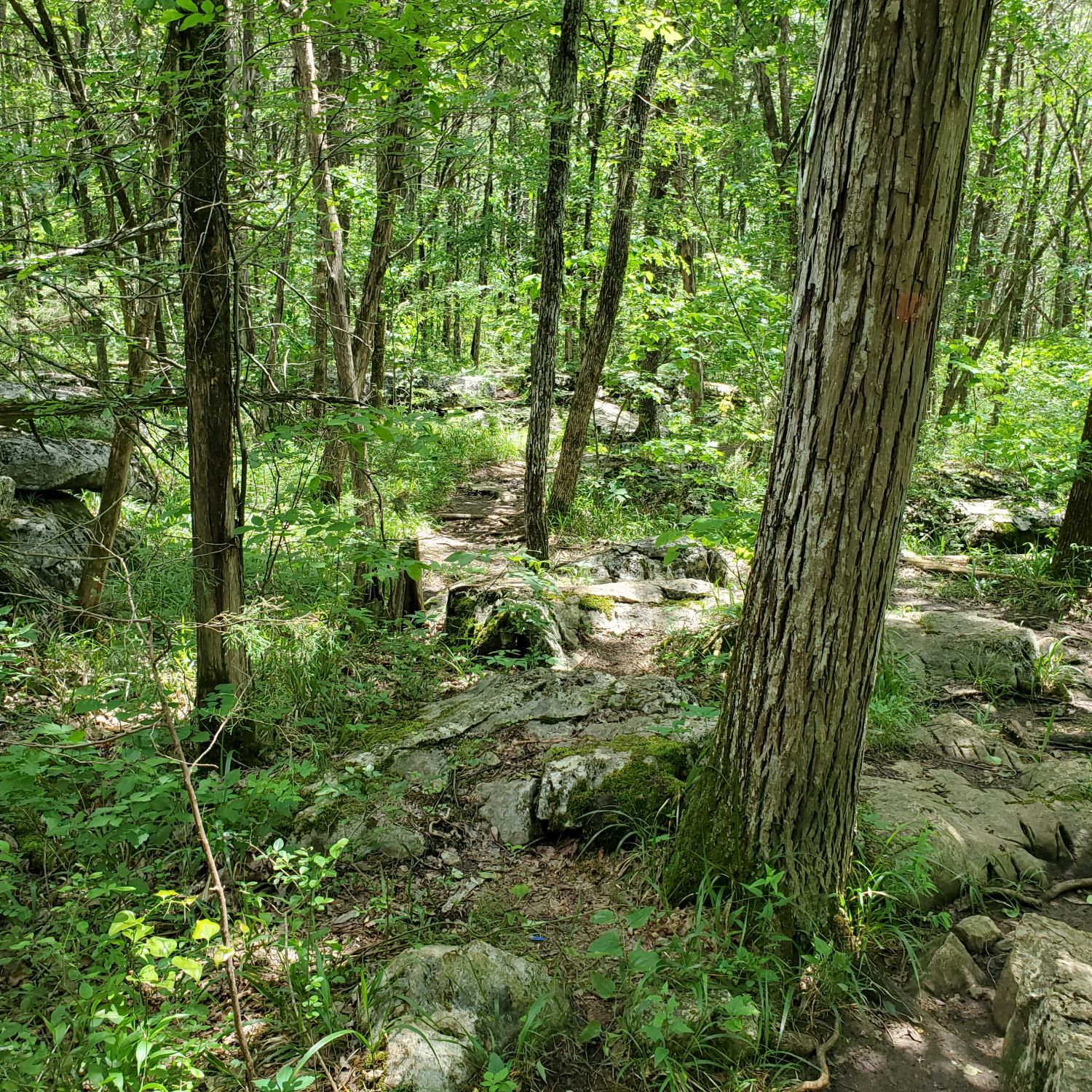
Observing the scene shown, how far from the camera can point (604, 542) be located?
9.20 metres

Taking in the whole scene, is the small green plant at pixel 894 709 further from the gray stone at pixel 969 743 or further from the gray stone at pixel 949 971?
the gray stone at pixel 949 971

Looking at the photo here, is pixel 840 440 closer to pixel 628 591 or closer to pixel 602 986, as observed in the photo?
pixel 602 986

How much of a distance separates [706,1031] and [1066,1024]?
1.02 m

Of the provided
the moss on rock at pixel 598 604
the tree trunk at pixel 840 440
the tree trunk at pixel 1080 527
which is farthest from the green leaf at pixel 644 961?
the tree trunk at pixel 1080 527

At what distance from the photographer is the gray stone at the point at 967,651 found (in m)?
4.94

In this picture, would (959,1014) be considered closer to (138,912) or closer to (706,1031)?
(706,1031)

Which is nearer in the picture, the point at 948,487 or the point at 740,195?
the point at 948,487

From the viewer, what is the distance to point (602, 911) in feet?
8.64

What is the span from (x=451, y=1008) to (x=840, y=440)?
2.24 meters

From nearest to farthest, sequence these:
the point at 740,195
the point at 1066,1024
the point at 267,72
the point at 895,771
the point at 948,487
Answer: the point at 1066,1024
the point at 267,72
the point at 895,771
the point at 948,487
the point at 740,195

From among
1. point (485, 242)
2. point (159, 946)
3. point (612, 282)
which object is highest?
point (485, 242)

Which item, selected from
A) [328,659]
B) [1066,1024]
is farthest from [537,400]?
[1066,1024]

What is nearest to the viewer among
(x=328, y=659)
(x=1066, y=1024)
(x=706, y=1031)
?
(x=1066, y=1024)

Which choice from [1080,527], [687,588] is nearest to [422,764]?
[687,588]
